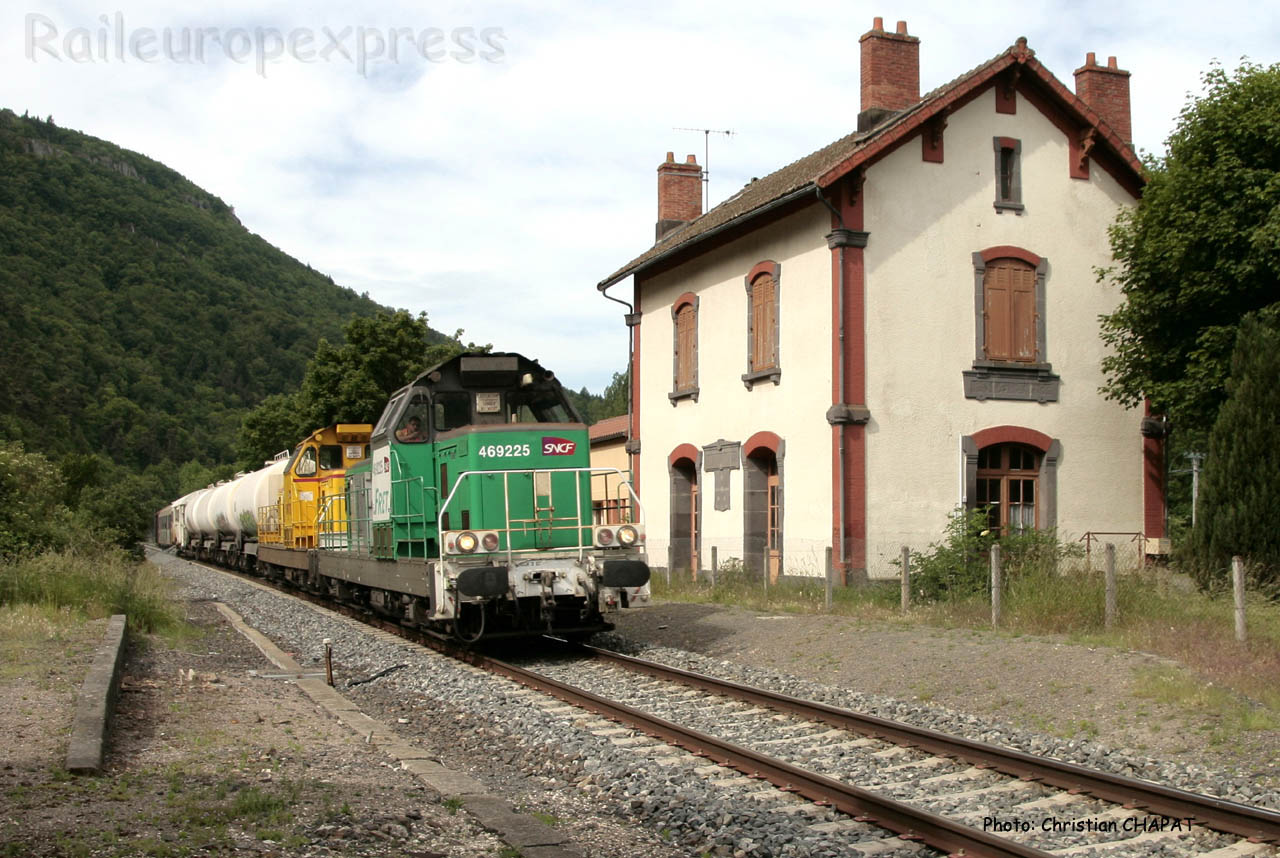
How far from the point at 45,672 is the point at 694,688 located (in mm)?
6147

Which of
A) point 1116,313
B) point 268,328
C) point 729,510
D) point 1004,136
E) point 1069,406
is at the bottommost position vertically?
point 729,510

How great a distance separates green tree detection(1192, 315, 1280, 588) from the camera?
15930 mm

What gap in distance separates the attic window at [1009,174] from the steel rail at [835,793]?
45.4 feet

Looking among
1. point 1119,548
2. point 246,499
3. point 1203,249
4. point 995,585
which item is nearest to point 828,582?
point 995,585

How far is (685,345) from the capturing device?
978 inches

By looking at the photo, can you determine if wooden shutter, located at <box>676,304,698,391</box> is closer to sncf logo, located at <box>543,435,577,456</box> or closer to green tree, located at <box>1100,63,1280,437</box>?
green tree, located at <box>1100,63,1280,437</box>

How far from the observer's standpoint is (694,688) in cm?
1121

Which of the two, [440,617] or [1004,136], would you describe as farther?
[1004,136]

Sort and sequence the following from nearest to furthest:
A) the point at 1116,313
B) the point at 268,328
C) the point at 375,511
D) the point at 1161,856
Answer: the point at 1161,856, the point at 375,511, the point at 1116,313, the point at 268,328

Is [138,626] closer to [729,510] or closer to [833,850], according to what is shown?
[729,510]

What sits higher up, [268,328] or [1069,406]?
[268,328]

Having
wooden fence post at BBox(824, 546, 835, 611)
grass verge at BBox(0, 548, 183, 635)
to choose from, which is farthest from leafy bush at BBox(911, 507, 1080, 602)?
grass verge at BBox(0, 548, 183, 635)

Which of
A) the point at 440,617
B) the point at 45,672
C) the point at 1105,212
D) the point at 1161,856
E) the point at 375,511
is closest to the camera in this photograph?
the point at 1161,856

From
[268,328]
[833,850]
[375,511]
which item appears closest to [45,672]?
[375,511]
